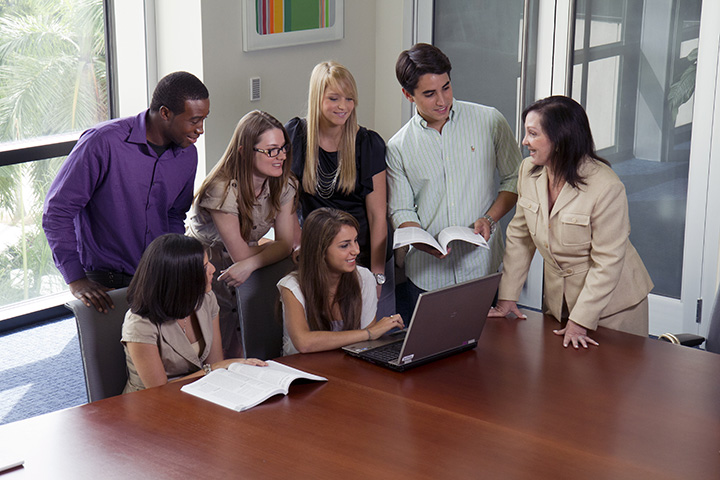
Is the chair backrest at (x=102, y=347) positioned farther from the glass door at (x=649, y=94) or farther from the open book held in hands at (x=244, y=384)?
the glass door at (x=649, y=94)

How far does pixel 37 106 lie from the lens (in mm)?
4270

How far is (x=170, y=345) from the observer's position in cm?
253

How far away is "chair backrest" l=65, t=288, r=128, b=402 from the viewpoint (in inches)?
96.3

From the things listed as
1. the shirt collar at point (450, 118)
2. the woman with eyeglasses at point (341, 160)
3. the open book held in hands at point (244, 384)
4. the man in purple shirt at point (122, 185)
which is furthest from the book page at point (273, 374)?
the shirt collar at point (450, 118)

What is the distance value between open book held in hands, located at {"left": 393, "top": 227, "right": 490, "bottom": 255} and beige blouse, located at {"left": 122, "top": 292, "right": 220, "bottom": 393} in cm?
67

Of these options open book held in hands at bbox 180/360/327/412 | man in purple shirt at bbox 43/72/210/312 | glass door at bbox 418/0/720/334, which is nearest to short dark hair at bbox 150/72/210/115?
man in purple shirt at bbox 43/72/210/312

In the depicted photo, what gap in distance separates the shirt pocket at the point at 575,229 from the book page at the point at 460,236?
12.2 inches

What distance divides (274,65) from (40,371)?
190 cm

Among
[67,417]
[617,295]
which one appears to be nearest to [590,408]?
[617,295]

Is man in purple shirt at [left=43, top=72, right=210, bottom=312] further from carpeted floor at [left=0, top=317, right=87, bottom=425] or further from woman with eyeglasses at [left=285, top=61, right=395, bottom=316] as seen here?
carpeted floor at [left=0, top=317, right=87, bottom=425]

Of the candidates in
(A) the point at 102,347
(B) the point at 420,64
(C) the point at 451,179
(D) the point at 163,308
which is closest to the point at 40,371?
(A) the point at 102,347

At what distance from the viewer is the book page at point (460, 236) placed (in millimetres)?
2904

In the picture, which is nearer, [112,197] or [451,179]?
[112,197]

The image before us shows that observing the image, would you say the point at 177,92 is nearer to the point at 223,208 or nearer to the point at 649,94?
the point at 223,208
